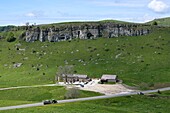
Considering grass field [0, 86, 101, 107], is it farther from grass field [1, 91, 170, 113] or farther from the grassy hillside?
the grassy hillside

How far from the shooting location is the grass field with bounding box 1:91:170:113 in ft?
264

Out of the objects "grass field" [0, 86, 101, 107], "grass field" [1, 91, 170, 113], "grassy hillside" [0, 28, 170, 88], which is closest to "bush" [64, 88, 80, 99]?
"grass field" [0, 86, 101, 107]

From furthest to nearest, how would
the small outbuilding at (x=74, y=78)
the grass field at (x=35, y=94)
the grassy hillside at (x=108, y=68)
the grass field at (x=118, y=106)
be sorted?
1. the grassy hillside at (x=108, y=68)
2. the small outbuilding at (x=74, y=78)
3. the grass field at (x=35, y=94)
4. the grass field at (x=118, y=106)

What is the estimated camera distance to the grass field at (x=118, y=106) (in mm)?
80500

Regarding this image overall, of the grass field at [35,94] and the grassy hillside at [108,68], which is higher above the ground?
the grassy hillside at [108,68]

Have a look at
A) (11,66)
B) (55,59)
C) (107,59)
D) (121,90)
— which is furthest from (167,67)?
(11,66)

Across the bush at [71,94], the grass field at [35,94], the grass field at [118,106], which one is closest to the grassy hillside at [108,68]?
the grass field at [35,94]

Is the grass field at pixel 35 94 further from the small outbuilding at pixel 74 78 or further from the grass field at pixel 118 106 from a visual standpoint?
the small outbuilding at pixel 74 78

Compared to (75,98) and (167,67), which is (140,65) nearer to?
(167,67)

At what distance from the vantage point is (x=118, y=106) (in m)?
98.2

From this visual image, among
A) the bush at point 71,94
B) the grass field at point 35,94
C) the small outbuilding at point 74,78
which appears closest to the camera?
the bush at point 71,94

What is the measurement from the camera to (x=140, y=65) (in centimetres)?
17500

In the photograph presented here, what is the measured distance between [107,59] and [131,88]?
55034 millimetres

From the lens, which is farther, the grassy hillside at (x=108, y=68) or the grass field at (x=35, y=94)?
the grassy hillside at (x=108, y=68)
